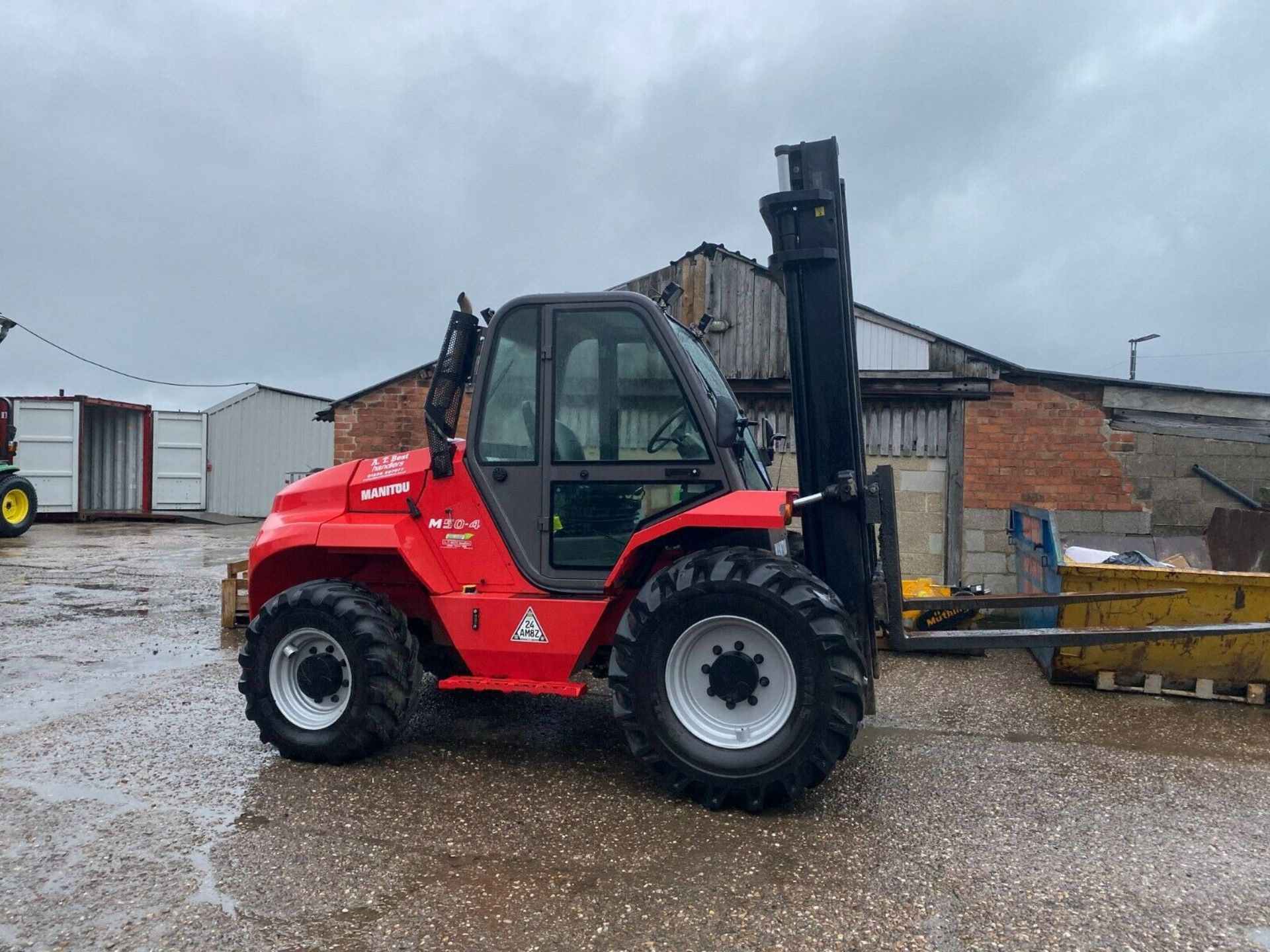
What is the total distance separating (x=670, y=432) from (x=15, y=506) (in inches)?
680

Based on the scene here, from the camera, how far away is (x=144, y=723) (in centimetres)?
553

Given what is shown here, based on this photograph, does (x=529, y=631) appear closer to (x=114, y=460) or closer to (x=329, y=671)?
(x=329, y=671)

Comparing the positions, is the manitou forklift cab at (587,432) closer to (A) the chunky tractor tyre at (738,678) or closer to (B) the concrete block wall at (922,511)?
(A) the chunky tractor tyre at (738,678)

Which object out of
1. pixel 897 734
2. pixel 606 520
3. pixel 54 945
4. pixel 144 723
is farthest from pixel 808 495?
pixel 144 723

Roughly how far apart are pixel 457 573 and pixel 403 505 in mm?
510

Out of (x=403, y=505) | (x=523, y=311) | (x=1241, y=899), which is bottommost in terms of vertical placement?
(x=1241, y=899)

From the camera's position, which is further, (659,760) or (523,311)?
(523,311)

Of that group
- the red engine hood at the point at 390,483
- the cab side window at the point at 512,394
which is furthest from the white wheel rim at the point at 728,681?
the red engine hood at the point at 390,483

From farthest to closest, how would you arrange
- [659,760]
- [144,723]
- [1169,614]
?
1. [1169,614]
2. [144,723]
3. [659,760]

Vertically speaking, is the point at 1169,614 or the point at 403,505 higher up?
the point at 403,505

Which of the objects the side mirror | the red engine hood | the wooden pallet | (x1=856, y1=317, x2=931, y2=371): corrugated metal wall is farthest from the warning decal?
(x1=856, y1=317, x2=931, y2=371): corrugated metal wall

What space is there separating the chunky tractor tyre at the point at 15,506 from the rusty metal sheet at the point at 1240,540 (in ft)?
61.3

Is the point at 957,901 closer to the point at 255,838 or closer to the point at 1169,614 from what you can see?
the point at 255,838

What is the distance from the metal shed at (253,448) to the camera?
930 inches
